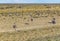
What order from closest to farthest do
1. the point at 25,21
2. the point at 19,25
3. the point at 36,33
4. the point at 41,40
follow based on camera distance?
the point at 41,40
the point at 36,33
the point at 19,25
the point at 25,21

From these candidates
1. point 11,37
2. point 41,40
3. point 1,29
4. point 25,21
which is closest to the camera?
point 41,40

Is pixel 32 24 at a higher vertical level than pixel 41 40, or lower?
lower

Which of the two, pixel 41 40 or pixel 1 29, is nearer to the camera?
pixel 41 40

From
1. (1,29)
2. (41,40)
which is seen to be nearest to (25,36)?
(41,40)

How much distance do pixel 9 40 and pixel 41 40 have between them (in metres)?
2.91

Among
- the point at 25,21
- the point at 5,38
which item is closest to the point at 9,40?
the point at 5,38

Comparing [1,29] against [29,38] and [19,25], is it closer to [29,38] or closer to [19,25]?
[19,25]

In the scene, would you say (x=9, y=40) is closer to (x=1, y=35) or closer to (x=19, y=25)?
(x=1, y=35)

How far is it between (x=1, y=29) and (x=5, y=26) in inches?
76.8

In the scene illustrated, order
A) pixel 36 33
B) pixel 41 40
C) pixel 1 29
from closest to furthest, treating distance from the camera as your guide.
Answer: pixel 41 40 → pixel 36 33 → pixel 1 29

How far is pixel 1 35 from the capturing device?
88.9 ft

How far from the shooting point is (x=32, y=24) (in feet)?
122

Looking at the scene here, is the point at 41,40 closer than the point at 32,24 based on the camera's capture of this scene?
Yes

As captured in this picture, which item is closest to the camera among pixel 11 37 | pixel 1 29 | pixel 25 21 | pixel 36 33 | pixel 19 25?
pixel 11 37
